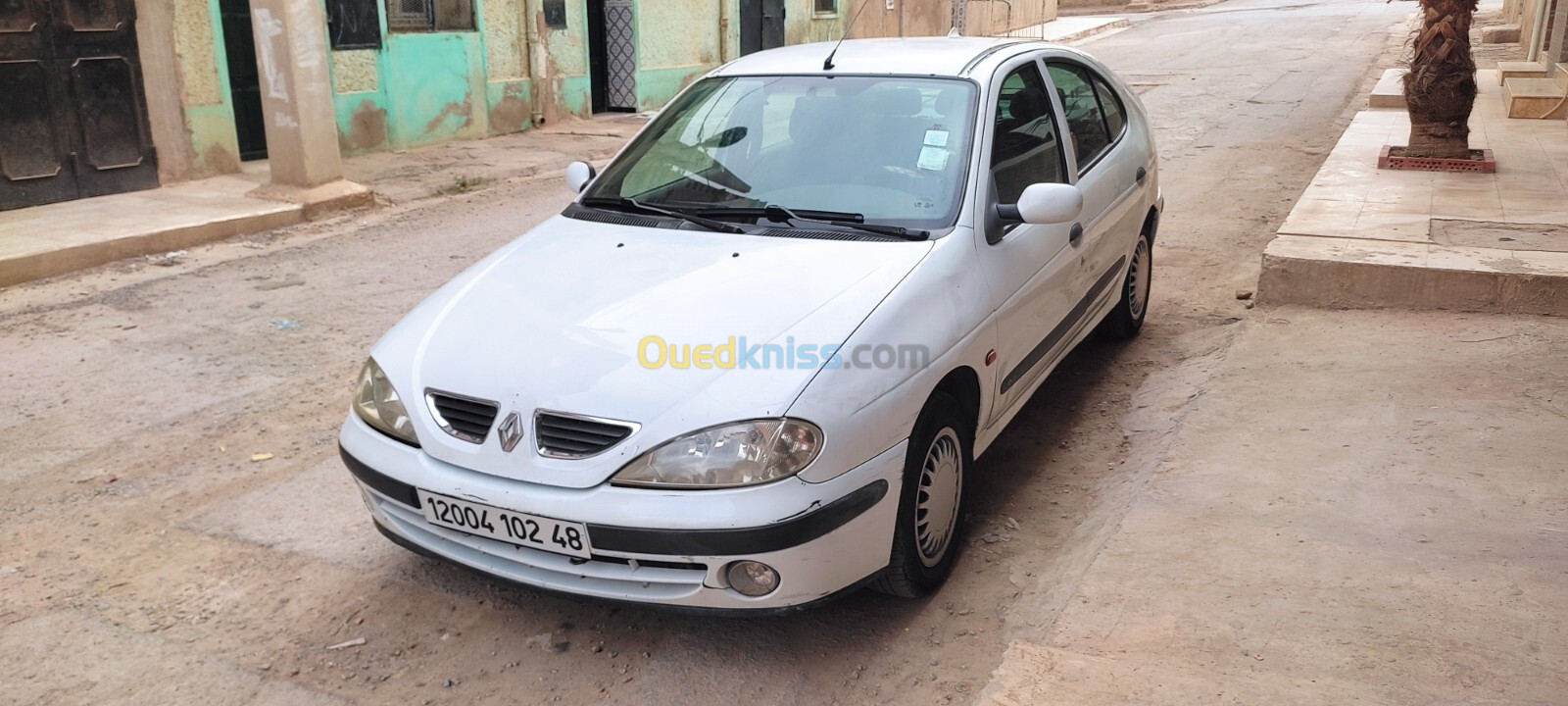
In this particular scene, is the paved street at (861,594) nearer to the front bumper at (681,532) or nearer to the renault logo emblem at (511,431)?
the front bumper at (681,532)

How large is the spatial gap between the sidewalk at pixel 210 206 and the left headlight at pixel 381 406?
5213 mm

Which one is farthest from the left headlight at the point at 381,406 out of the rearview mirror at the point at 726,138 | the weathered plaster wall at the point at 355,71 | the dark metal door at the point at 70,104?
the weathered plaster wall at the point at 355,71

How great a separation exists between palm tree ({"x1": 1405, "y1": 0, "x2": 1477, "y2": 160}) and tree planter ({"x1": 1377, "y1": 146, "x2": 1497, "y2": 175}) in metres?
0.04

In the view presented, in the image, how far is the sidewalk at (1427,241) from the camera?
18.5 feet

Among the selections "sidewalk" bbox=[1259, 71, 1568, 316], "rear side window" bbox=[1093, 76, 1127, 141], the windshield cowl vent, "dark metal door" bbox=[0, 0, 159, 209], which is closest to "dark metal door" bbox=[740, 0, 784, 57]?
"dark metal door" bbox=[0, 0, 159, 209]

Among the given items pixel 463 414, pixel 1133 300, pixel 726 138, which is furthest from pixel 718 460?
pixel 1133 300

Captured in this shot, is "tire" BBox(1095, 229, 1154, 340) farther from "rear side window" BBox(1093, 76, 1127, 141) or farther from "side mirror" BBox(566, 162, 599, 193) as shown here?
"side mirror" BBox(566, 162, 599, 193)

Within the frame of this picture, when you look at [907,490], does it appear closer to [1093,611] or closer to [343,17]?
[1093,611]

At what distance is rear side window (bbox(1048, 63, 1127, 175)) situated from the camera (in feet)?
15.9

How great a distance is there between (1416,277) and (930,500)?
3607 millimetres

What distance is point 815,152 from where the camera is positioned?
4.09 metres

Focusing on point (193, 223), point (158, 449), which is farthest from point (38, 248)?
point (158, 449)

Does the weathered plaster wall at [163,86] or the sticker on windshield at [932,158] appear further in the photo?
the weathered plaster wall at [163,86]

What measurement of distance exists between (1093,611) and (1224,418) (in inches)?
67.6
